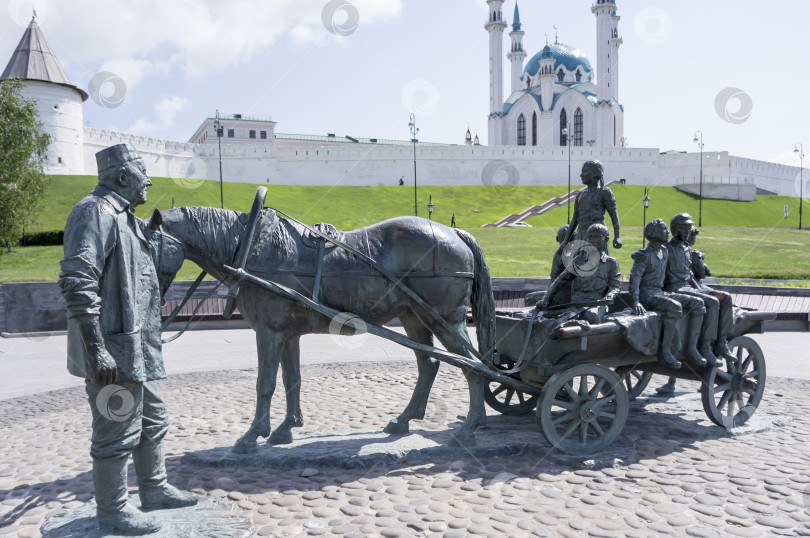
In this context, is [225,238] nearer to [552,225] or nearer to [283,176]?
[552,225]

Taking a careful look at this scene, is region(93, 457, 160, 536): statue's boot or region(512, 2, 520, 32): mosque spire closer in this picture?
region(93, 457, 160, 536): statue's boot

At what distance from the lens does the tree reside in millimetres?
26828

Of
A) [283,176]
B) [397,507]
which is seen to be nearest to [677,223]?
[397,507]

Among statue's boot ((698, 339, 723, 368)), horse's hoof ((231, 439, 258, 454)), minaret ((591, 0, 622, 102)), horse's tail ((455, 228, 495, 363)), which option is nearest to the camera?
horse's hoof ((231, 439, 258, 454))

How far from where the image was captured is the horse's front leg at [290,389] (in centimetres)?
559

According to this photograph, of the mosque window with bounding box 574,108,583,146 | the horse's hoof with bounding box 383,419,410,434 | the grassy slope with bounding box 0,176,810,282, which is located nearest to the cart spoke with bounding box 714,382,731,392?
the horse's hoof with bounding box 383,419,410,434

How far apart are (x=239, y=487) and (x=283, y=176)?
64.0 metres

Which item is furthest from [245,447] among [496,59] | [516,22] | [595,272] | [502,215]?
[516,22]

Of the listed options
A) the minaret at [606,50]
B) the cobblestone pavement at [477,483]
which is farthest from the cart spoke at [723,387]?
the minaret at [606,50]

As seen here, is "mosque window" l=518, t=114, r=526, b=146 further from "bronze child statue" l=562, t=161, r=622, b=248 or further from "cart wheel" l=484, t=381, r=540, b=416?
"cart wheel" l=484, t=381, r=540, b=416

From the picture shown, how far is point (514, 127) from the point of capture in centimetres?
8425

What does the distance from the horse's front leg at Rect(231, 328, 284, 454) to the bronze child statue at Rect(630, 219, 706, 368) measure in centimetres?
318

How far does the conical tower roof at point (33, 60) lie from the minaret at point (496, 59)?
163 ft

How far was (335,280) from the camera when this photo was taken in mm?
5328
